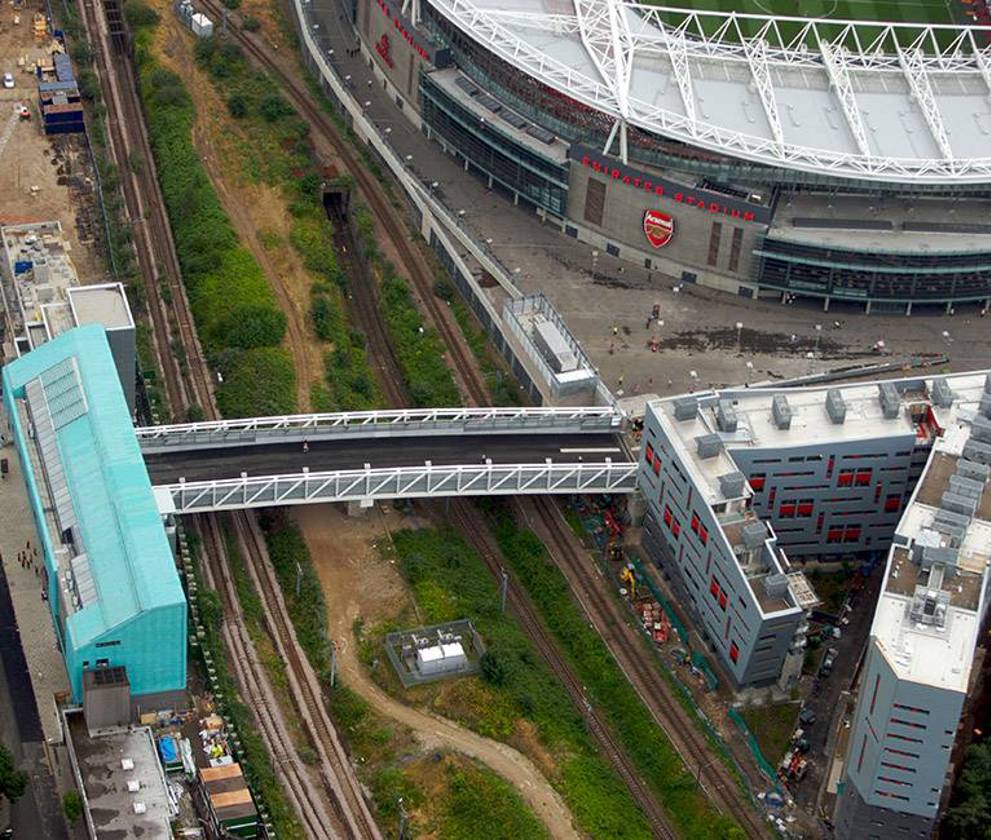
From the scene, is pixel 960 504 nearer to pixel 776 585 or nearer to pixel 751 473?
pixel 776 585

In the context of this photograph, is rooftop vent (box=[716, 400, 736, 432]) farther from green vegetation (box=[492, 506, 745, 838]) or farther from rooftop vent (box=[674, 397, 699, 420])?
green vegetation (box=[492, 506, 745, 838])

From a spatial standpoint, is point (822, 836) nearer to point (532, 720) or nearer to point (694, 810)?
point (694, 810)

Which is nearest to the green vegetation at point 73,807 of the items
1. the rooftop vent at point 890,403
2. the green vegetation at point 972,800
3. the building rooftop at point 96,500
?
the building rooftop at point 96,500

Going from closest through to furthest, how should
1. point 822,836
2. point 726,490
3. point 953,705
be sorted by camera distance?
1. point 953,705
2. point 822,836
3. point 726,490

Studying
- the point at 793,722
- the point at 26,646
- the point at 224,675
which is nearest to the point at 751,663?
the point at 793,722

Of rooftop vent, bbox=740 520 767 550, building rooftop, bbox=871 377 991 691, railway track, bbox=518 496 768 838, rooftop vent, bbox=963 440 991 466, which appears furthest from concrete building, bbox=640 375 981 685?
building rooftop, bbox=871 377 991 691

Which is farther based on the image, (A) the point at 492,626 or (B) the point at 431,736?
(A) the point at 492,626

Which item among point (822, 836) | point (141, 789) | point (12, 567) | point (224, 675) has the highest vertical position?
point (12, 567)
